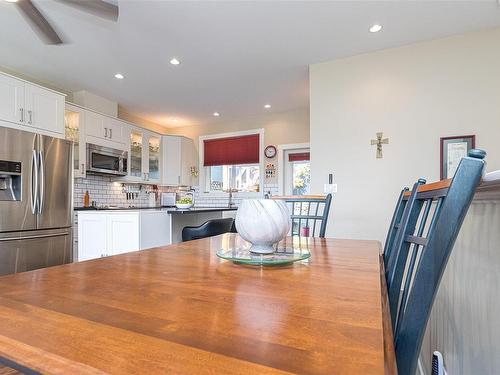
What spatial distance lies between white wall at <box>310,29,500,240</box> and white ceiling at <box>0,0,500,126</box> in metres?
0.20

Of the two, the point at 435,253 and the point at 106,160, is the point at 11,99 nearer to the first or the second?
the point at 106,160

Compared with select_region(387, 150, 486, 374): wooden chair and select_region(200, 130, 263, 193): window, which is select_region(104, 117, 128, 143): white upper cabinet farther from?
select_region(387, 150, 486, 374): wooden chair

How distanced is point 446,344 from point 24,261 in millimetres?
3504

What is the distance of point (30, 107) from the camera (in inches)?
123

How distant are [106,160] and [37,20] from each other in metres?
2.46

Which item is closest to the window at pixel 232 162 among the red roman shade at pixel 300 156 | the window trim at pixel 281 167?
the window trim at pixel 281 167

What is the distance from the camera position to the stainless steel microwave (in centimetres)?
408

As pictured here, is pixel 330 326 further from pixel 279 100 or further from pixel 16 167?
pixel 279 100

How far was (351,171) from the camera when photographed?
328 cm

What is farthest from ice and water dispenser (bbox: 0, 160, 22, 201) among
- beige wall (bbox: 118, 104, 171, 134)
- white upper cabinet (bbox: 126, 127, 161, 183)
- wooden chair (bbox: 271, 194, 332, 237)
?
wooden chair (bbox: 271, 194, 332, 237)

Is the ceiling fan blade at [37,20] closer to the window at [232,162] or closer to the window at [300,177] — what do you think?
the window at [232,162]

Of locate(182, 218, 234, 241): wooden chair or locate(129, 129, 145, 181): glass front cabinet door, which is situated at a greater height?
locate(129, 129, 145, 181): glass front cabinet door

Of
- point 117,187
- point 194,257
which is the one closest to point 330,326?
point 194,257

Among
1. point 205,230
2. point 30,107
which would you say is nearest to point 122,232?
point 205,230
